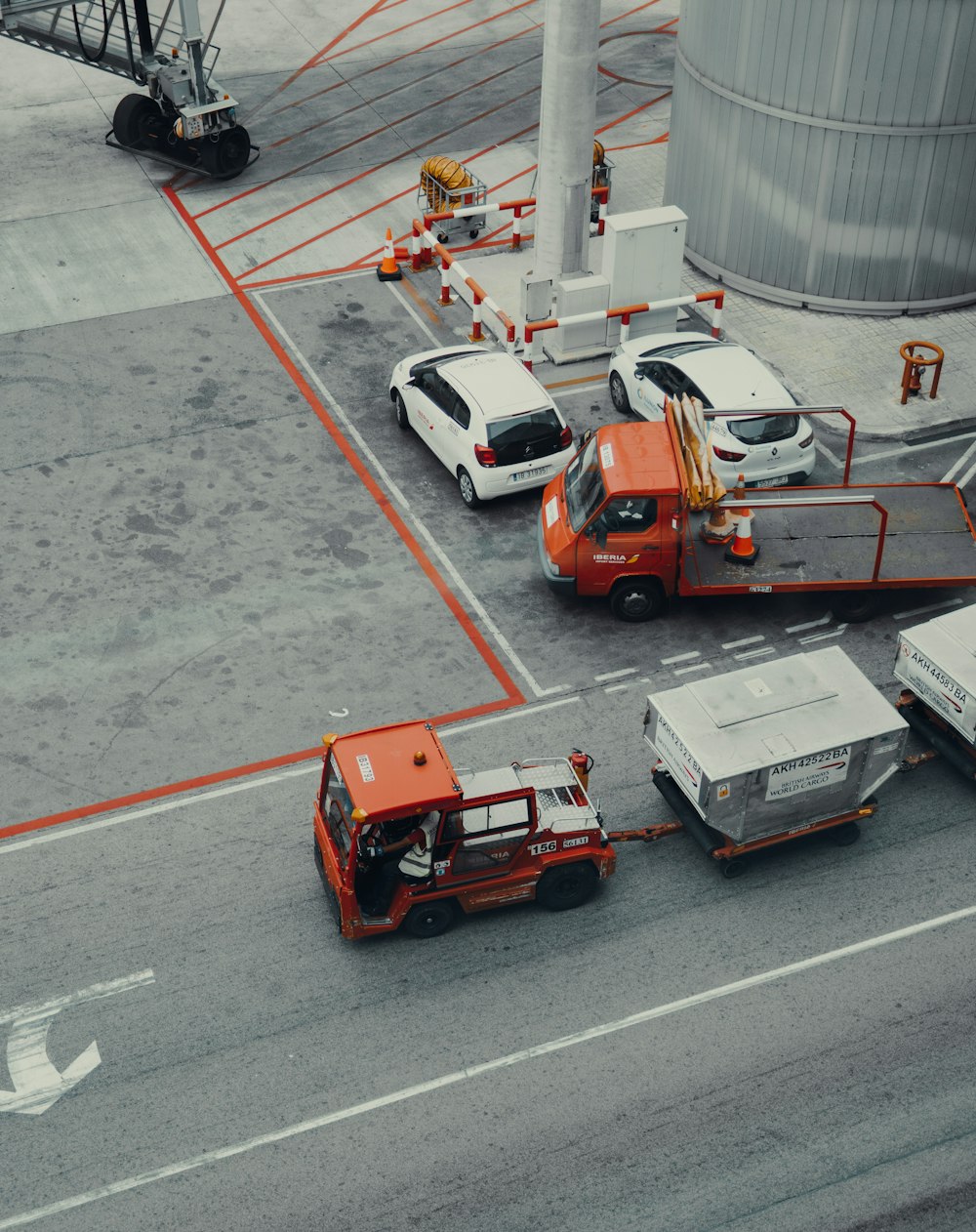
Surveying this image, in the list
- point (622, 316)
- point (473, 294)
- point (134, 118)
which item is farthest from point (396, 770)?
point (134, 118)

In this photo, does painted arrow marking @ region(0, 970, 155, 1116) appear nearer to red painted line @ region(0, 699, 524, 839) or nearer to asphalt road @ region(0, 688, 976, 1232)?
asphalt road @ region(0, 688, 976, 1232)

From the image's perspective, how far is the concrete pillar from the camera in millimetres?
24547

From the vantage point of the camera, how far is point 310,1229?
1338cm

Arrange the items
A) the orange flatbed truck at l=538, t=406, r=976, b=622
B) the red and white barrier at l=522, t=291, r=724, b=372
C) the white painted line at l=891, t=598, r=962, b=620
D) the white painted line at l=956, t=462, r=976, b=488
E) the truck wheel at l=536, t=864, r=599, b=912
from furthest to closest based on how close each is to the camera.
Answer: the red and white barrier at l=522, t=291, r=724, b=372
the white painted line at l=956, t=462, r=976, b=488
the white painted line at l=891, t=598, r=962, b=620
the orange flatbed truck at l=538, t=406, r=976, b=622
the truck wheel at l=536, t=864, r=599, b=912

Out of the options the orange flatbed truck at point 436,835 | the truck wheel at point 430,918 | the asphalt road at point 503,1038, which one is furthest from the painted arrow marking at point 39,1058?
the truck wheel at point 430,918

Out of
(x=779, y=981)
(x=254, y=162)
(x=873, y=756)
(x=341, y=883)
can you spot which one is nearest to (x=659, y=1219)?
(x=779, y=981)

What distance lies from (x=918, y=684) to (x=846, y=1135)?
19.2 ft

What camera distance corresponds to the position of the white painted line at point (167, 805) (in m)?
17.3

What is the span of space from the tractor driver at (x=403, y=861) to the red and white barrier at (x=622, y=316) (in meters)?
12.2

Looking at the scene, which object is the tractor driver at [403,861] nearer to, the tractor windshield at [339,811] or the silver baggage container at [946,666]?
the tractor windshield at [339,811]

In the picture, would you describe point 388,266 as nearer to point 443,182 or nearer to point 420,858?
point 443,182

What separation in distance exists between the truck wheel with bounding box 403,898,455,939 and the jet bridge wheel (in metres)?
20.6

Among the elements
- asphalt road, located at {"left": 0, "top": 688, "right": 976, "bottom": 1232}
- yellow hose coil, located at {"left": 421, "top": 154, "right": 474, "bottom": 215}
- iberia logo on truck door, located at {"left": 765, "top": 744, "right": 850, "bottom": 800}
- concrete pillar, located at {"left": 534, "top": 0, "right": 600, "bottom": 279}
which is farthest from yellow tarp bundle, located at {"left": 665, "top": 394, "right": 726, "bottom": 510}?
yellow hose coil, located at {"left": 421, "top": 154, "right": 474, "bottom": 215}

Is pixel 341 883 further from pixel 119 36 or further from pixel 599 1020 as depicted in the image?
pixel 119 36
